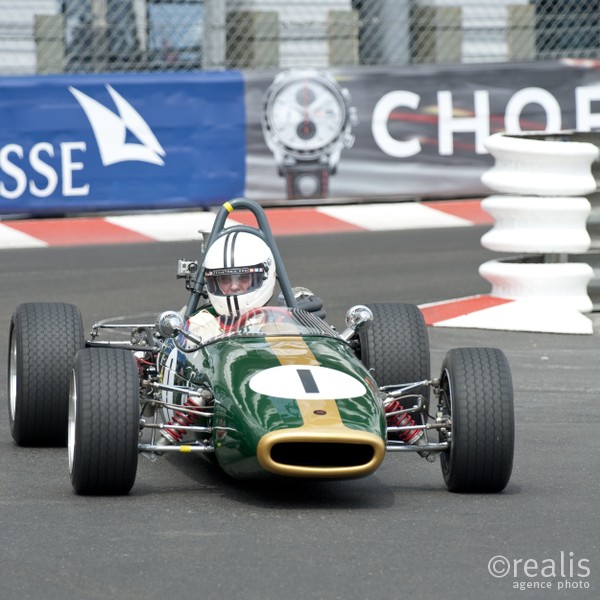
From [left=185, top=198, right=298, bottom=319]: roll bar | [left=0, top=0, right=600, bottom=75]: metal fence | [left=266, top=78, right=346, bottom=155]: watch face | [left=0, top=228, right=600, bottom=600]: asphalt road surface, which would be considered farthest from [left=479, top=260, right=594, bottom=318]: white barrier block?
[left=0, top=0, right=600, bottom=75]: metal fence

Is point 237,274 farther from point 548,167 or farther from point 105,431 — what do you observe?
point 548,167

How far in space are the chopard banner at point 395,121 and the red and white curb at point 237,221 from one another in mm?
207

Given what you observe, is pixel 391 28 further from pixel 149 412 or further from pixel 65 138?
pixel 149 412

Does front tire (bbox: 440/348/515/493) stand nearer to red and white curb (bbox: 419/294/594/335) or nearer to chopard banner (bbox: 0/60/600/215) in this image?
red and white curb (bbox: 419/294/594/335)

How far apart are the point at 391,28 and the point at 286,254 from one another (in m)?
5.58

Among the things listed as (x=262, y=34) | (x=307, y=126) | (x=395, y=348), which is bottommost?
(x=395, y=348)

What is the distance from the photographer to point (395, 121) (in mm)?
16250

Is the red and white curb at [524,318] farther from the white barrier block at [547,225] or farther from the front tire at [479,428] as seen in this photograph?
the front tire at [479,428]

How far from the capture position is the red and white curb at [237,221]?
15.1m

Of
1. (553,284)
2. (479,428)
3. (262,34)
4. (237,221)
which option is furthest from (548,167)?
(262,34)

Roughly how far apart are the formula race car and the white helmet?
62mm

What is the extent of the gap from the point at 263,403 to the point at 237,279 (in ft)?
3.87

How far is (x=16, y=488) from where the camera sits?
21.6ft

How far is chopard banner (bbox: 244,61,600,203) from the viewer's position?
15.9 meters
